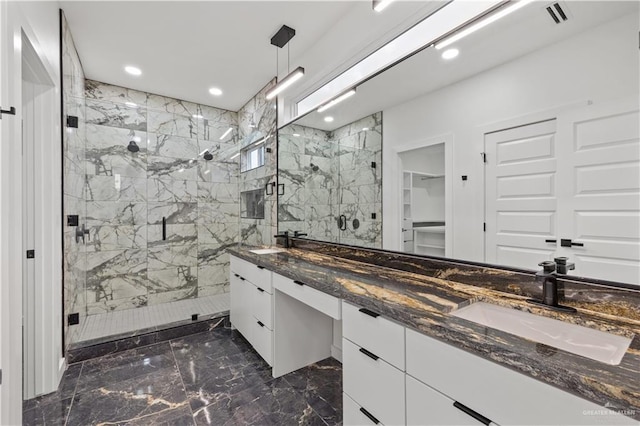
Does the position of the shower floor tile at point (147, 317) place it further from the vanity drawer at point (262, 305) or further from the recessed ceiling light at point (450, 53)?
the recessed ceiling light at point (450, 53)

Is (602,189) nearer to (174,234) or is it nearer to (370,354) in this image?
(370,354)

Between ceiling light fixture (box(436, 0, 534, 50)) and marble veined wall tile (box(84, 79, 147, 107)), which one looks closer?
ceiling light fixture (box(436, 0, 534, 50))

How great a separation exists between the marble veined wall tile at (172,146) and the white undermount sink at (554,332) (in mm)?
3981

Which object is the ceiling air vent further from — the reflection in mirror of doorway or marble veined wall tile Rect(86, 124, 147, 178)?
marble veined wall tile Rect(86, 124, 147, 178)

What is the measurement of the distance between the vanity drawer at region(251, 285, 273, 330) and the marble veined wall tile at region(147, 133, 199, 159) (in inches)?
99.5

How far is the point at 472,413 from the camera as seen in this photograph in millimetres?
904

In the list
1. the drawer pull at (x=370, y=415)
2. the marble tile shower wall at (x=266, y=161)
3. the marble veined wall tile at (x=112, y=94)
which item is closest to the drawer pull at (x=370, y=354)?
the drawer pull at (x=370, y=415)

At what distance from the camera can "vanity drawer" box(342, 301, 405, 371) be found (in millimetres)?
1159

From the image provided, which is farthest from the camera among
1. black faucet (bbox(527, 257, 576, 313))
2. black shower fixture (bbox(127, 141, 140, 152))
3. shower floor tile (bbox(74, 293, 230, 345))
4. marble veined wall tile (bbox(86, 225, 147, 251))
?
black shower fixture (bbox(127, 141, 140, 152))

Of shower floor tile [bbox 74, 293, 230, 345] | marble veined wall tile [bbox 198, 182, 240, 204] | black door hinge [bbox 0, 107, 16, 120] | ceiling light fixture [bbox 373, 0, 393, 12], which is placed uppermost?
ceiling light fixture [bbox 373, 0, 393, 12]

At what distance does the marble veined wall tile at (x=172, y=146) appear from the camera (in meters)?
3.78

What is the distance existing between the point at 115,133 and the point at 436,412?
4.27 metres

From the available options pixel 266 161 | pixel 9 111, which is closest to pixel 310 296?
pixel 9 111

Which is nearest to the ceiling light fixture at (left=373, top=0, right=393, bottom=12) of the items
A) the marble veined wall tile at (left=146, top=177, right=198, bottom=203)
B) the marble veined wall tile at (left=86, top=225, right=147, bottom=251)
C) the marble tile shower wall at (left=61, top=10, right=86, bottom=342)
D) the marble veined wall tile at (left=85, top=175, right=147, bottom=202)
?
the marble tile shower wall at (left=61, top=10, right=86, bottom=342)
